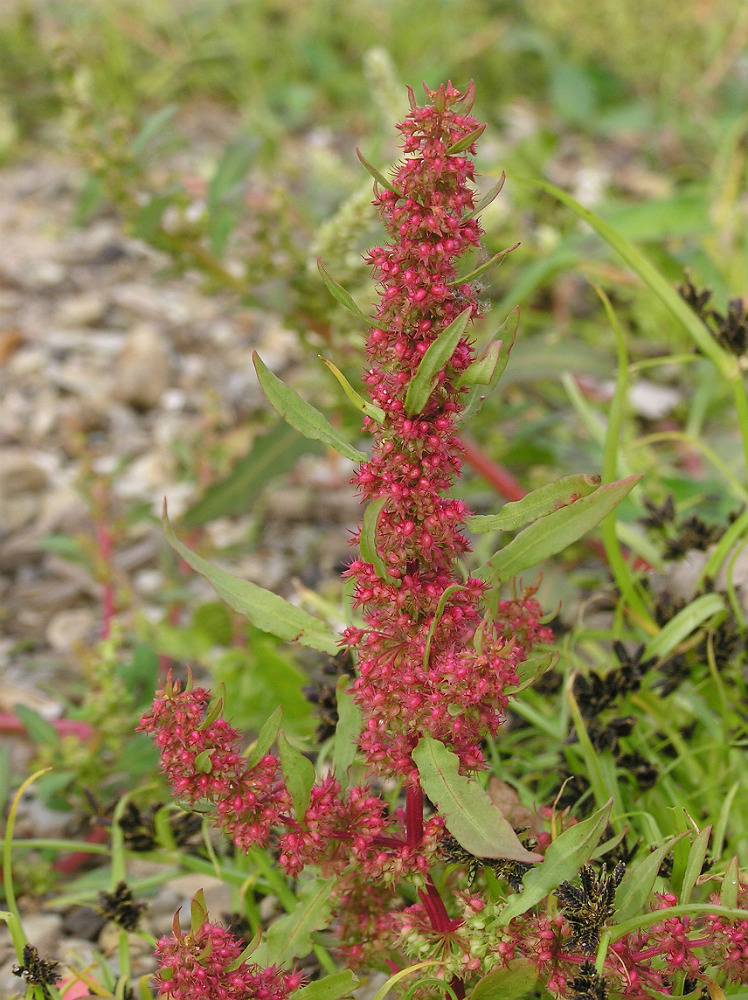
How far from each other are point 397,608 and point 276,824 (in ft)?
0.86

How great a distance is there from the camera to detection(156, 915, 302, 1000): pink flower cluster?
0.86m

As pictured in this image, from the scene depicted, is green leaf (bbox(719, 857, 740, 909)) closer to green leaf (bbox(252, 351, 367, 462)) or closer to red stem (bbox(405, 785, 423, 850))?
red stem (bbox(405, 785, 423, 850))

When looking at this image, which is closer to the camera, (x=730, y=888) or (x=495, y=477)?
(x=730, y=888)

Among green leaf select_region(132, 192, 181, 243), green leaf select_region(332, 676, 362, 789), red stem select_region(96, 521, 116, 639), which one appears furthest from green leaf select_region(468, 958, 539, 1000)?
green leaf select_region(132, 192, 181, 243)

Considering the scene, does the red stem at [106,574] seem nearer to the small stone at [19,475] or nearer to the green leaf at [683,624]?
the small stone at [19,475]

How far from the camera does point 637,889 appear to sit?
38.2 inches

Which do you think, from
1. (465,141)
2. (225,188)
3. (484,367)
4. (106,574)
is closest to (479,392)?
(484,367)

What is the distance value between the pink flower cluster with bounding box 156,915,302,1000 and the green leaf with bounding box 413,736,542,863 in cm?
24

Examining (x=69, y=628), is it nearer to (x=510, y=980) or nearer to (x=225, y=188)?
(x=225, y=188)

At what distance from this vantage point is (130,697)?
4.94ft

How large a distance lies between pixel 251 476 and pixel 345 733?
3.28 ft

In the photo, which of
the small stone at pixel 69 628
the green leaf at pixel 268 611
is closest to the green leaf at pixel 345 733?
the green leaf at pixel 268 611

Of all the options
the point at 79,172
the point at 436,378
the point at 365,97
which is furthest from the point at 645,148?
the point at 436,378

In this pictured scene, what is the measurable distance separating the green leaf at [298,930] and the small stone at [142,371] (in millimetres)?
1952
